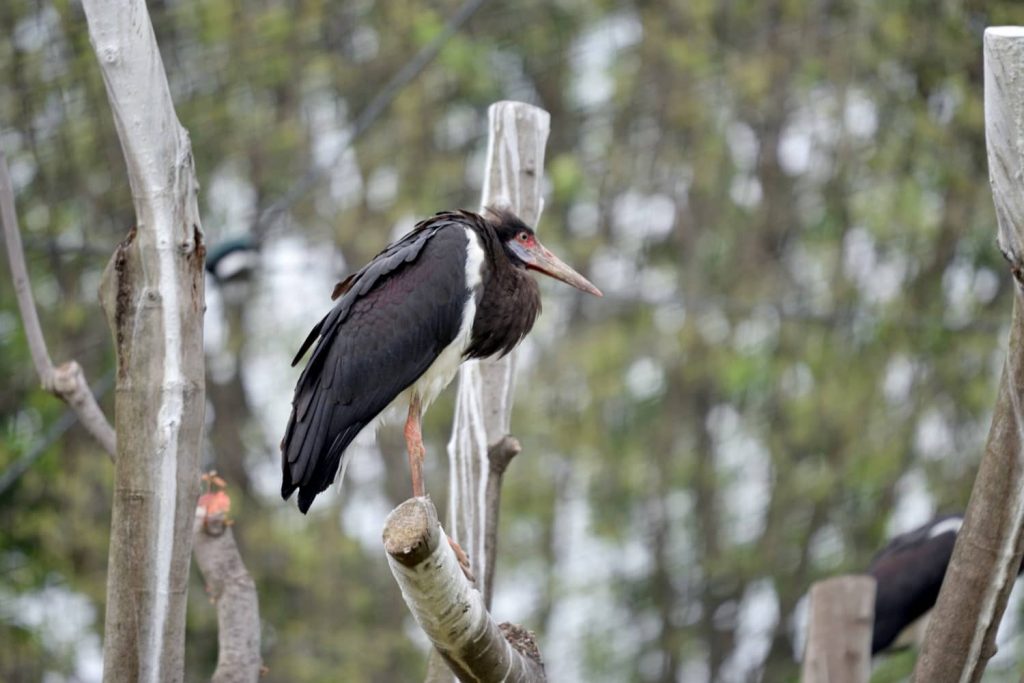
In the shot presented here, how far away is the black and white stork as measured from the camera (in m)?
3.80

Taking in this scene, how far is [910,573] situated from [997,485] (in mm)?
3540

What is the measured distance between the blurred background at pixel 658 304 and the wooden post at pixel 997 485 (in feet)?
18.3

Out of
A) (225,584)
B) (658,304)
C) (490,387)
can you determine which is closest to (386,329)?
(490,387)

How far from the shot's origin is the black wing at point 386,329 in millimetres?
3791

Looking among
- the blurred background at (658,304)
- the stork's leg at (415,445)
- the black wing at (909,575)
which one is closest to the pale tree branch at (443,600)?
the stork's leg at (415,445)

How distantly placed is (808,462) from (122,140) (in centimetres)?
719

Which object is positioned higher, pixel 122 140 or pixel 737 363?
pixel 737 363

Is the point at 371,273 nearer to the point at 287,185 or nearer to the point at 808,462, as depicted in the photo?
the point at 287,185

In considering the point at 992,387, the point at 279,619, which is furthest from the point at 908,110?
the point at 279,619

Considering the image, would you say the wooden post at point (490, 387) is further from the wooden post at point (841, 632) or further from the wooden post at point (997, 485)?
the wooden post at point (997, 485)

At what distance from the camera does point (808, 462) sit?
9477mm

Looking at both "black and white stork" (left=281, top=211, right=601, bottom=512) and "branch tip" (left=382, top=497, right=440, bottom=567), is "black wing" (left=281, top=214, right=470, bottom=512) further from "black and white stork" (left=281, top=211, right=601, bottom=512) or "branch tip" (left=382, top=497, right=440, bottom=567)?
"branch tip" (left=382, top=497, right=440, bottom=567)

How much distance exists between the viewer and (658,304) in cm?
873

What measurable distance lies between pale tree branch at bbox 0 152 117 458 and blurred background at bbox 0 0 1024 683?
16.6ft
